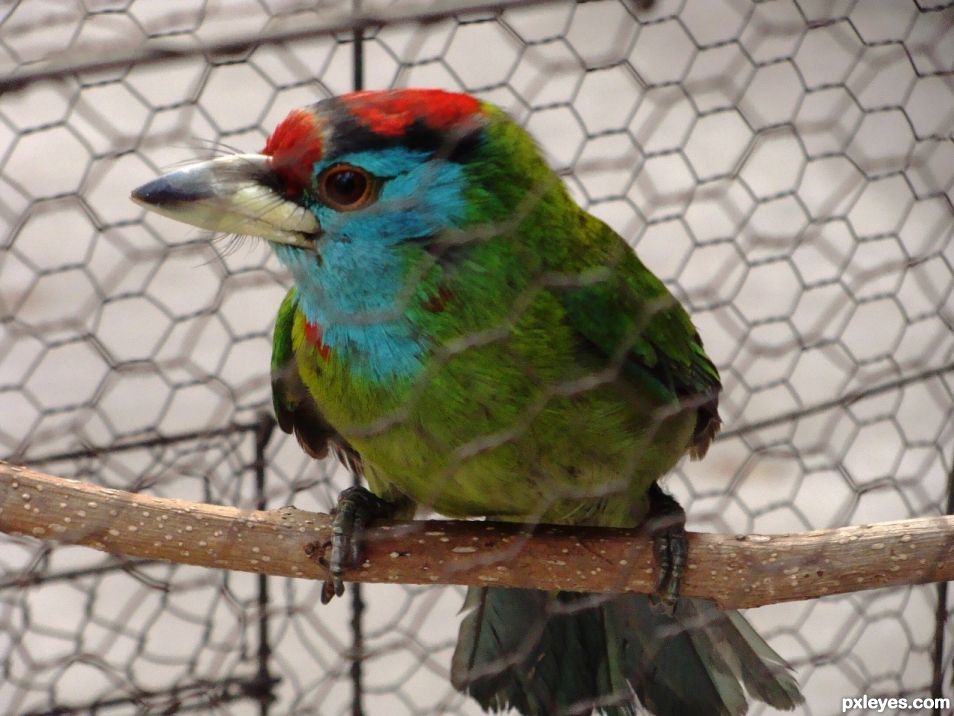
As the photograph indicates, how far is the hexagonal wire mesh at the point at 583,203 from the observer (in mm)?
1612

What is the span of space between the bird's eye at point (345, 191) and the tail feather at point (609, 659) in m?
0.62

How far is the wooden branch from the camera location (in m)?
1.26

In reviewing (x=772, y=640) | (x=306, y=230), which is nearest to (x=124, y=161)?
(x=772, y=640)

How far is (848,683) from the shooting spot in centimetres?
232

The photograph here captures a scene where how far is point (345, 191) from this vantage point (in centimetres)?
124

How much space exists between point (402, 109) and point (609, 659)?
2.65 ft

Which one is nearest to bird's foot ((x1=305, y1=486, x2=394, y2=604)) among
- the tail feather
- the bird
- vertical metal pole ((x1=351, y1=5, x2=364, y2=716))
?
the bird

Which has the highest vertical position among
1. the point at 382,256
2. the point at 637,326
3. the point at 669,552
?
the point at 382,256

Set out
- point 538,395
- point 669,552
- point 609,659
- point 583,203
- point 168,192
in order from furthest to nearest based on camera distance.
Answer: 1. point 583,203
2. point 609,659
3. point 669,552
4. point 538,395
5. point 168,192

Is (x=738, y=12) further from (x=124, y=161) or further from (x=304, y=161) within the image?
(x=304, y=161)

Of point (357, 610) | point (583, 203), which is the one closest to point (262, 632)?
point (357, 610)

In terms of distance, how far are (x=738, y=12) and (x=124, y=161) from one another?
2.16 meters

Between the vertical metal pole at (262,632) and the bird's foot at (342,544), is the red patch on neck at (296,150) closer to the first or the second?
the bird's foot at (342,544)

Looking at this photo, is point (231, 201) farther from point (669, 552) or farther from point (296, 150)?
point (669, 552)
